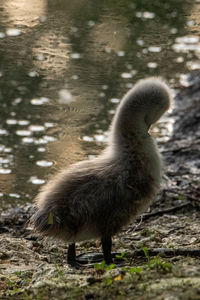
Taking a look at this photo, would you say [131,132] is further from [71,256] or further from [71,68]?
[71,68]

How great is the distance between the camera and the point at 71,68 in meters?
11.4

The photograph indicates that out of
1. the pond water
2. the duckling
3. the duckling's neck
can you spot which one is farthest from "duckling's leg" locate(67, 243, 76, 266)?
the pond water

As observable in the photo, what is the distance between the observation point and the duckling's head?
5137mm

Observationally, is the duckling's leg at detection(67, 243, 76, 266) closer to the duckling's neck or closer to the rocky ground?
the rocky ground

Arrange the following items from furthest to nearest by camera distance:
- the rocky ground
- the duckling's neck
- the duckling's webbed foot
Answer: the duckling's neck, the duckling's webbed foot, the rocky ground

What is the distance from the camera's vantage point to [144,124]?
205 inches

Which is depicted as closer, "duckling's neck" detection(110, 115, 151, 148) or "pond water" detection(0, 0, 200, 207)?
"duckling's neck" detection(110, 115, 151, 148)

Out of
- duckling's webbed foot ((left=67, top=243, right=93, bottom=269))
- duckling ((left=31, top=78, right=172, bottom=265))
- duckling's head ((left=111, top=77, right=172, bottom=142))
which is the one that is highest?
duckling's head ((left=111, top=77, right=172, bottom=142))

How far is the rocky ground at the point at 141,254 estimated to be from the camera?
379 cm

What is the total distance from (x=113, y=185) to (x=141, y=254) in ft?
2.28

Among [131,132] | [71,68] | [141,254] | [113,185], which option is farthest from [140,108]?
[71,68]

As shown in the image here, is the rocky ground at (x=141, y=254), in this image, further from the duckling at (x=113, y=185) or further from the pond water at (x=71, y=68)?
the pond water at (x=71, y=68)

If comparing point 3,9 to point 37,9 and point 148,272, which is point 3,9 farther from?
point 148,272

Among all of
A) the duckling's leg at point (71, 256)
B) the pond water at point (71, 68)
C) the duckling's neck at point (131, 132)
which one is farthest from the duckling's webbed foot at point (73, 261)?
the pond water at point (71, 68)
